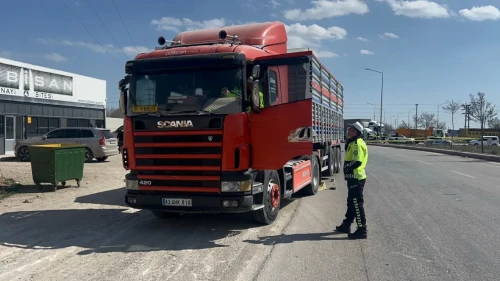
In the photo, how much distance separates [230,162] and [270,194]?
1274 mm

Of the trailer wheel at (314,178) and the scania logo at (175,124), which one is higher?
the scania logo at (175,124)

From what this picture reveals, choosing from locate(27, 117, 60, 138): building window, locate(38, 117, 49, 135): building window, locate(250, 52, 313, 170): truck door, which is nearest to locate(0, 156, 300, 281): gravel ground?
locate(250, 52, 313, 170): truck door

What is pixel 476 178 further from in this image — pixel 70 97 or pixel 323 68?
pixel 70 97

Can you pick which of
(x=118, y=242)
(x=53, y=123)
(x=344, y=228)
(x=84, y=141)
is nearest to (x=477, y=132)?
(x=53, y=123)

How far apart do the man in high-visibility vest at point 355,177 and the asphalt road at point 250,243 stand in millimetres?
288

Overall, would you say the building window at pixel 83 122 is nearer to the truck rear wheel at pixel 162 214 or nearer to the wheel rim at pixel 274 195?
the truck rear wheel at pixel 162 214

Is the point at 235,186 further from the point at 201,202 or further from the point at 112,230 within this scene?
the point at 112,230

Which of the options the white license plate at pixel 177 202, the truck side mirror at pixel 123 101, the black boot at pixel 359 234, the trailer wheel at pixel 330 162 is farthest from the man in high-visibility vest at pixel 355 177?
the trailer wheel at pixel 330 162

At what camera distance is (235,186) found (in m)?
6.71

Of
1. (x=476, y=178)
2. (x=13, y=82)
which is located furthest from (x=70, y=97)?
(x=476, y=178)

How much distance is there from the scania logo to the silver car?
13188 mm

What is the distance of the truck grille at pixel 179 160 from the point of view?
265 inches

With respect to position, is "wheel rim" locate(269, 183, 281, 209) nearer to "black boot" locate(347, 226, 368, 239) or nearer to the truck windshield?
"black boot" locate(347, 226, 368, 239)

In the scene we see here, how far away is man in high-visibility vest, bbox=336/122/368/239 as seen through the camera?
22.2 ft
